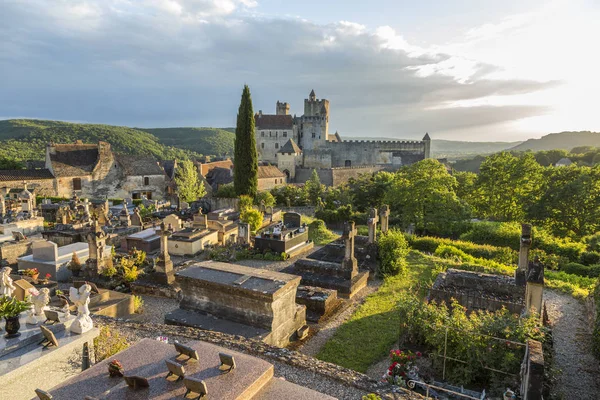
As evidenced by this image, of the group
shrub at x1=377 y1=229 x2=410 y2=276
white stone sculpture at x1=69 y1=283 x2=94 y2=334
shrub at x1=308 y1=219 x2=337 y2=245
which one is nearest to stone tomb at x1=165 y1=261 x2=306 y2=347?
white stone sculpture at x1=69 y1=283 x2=94 y2=334

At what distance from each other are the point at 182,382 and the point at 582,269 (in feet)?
65.1

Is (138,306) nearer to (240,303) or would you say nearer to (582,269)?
(240,303)

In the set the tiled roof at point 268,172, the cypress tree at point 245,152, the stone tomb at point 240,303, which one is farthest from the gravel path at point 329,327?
the tiled roof at point 268,172

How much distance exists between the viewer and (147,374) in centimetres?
415

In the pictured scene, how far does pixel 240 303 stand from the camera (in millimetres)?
8648

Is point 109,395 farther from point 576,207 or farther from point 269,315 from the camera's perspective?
point 576,207

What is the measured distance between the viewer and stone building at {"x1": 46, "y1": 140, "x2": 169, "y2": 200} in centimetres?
3581

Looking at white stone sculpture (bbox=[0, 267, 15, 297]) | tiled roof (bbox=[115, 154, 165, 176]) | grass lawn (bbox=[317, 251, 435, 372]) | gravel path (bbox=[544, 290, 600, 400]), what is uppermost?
tiled roof (bbox=[115, 154, 165, 176])

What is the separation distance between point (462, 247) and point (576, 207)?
11.6m

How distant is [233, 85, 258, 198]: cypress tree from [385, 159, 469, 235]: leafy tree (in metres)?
12.7

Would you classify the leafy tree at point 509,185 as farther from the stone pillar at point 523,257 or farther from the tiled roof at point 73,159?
the tiled roof at point 73,159

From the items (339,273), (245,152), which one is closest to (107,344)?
(339,273)

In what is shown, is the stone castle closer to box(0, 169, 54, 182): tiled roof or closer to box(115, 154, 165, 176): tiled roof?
box(115, 154, 165, 176): tiled roof

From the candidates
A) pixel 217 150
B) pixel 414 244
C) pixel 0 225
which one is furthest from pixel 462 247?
pixel 217 150
